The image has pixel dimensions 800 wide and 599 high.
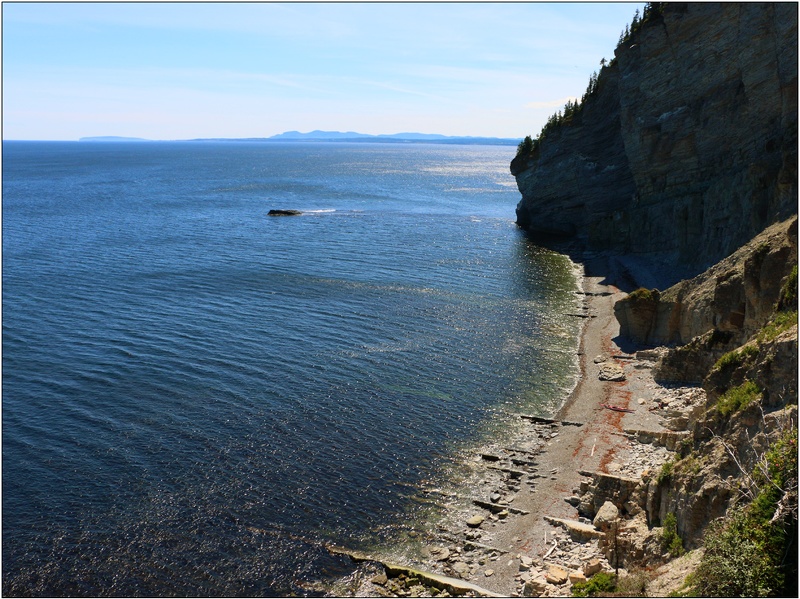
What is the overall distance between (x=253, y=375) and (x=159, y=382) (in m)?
5.60

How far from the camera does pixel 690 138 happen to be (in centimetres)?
6431

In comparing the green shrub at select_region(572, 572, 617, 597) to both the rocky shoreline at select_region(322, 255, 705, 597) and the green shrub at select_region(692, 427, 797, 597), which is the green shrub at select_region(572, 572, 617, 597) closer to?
the rocky shoreline at select_region(322, 255, 705, 597)

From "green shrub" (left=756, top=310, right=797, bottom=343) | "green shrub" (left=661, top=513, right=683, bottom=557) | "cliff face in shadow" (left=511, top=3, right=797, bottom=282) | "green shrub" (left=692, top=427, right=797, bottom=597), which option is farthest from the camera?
"cliff face in shadow" (left=511, top=3, right=797, bottom=282)

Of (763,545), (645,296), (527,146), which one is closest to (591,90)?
(527,146)

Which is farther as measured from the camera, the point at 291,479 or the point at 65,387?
the point at 65,387

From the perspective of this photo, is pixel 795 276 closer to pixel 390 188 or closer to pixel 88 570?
pixel 88 570

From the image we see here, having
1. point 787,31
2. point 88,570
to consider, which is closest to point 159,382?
point 88,570

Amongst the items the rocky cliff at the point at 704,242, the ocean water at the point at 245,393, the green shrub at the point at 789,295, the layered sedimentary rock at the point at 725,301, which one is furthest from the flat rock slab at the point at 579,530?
the layered sedimentary rock at the point at 725,301

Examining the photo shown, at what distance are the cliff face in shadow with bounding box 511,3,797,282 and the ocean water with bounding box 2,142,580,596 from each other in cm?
1077

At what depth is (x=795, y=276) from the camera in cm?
2772

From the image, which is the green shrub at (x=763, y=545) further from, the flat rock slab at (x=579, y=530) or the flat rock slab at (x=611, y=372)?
the flat rock slab at (x=611, y=372)

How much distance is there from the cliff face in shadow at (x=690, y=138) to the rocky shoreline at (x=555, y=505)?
616 inches

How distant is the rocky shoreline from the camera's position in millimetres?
24547

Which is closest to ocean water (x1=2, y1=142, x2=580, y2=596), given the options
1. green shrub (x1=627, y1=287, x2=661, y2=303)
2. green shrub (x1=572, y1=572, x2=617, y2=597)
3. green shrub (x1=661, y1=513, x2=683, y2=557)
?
green shrub (x1=627, y1=287, x2=661, y2=303)
